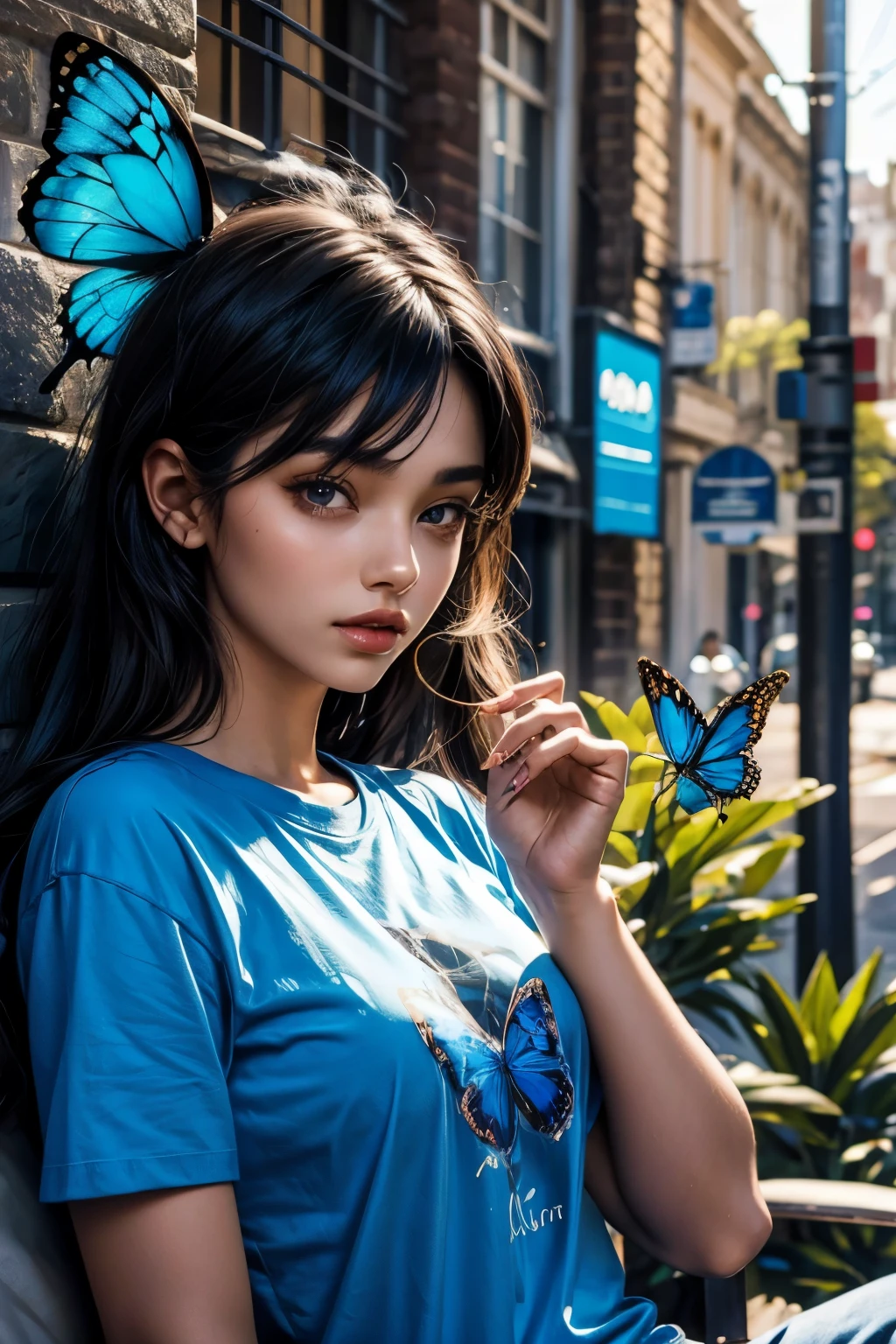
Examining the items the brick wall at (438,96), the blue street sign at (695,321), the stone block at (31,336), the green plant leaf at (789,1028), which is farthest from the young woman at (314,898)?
the blue street sign at (695,321)

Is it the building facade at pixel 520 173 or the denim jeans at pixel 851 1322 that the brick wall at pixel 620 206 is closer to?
the building facade at pixel 520 173

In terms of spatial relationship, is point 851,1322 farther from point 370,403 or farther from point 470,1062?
point 370,403

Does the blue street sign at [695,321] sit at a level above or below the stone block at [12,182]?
above

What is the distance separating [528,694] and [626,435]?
8.48 m

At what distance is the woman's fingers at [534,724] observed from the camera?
169cm

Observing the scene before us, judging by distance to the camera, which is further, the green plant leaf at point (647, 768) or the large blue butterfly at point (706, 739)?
the green plant leaf at point (647, 768)

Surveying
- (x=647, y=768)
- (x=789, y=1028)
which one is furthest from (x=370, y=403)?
(x=789, y=1028)

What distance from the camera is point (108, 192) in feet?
5.26

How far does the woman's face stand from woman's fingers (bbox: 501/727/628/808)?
0.21 m

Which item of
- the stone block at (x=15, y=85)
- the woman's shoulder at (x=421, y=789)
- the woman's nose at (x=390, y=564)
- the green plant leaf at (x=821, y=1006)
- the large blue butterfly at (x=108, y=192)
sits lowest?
Result: the green plant leaf at (x=821, y=1006)

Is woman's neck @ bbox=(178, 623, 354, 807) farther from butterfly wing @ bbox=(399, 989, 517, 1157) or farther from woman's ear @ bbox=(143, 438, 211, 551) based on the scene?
butterfly wing @ bbox=(399, 989, 517, 1157)

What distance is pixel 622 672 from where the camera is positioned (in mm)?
9711

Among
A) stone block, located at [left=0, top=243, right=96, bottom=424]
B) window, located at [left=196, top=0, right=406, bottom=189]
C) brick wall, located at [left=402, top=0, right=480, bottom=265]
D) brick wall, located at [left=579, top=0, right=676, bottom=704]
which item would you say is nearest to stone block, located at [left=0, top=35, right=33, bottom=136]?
stone block, located at [left=0, top=243, right=96, bottom=424]

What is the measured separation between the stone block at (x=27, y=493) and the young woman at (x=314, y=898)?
0.06 m
